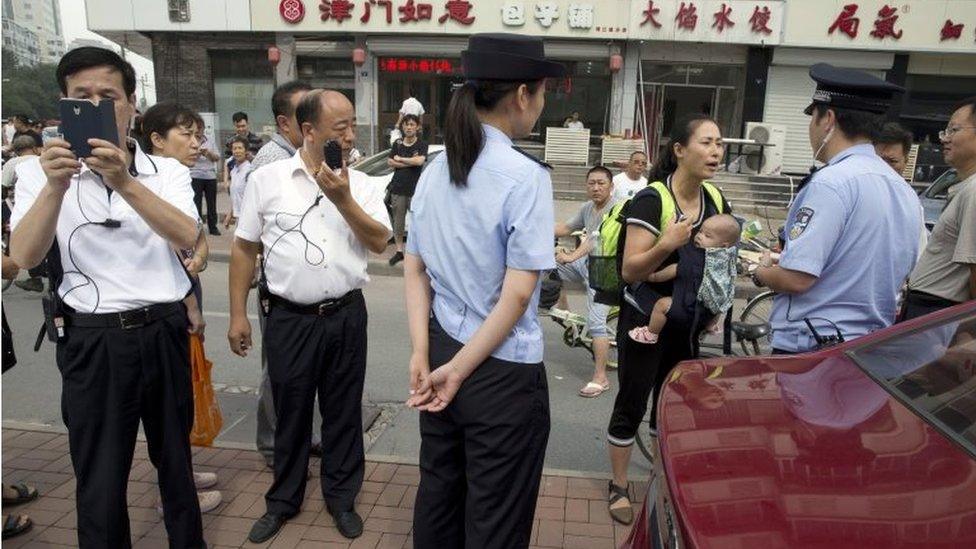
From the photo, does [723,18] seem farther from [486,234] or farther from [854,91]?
[486,234]

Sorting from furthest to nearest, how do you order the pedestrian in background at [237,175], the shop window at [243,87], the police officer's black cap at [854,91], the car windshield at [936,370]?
the shop window at [243,87]
the pedestrian in background at [237,175]
the police officer's black cap at [854,91]
the car windshield at [936,370]

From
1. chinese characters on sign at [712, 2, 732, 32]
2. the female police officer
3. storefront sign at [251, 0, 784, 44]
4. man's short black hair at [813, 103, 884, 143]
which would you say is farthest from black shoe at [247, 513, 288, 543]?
chinese characters on sign at [712, 2, 732, 32]

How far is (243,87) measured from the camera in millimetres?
17156

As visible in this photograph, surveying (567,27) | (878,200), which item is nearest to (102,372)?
(878,200)

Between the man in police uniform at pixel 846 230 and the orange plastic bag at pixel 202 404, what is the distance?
230 centimetres

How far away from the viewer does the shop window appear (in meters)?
16.9

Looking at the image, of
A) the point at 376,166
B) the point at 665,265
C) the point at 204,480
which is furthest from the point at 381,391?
the point at 376,166

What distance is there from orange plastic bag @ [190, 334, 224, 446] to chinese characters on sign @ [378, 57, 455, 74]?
47.9ft

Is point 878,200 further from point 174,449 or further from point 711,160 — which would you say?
point 174,449

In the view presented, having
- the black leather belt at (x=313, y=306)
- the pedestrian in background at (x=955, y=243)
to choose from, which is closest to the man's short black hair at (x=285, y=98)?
the black leather belt at (x=313, y=306)

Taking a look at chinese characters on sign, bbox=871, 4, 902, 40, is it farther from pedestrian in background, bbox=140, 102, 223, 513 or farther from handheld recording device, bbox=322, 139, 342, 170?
handheld recording device, bbox=322, 139, 342, 170

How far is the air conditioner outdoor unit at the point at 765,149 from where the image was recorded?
49.8ft

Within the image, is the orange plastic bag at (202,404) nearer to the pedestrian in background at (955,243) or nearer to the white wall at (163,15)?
the pedestrian in background at (955,243)

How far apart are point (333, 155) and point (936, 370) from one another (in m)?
2.02
